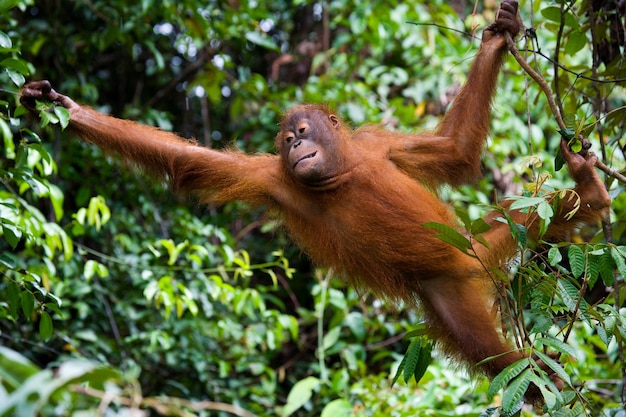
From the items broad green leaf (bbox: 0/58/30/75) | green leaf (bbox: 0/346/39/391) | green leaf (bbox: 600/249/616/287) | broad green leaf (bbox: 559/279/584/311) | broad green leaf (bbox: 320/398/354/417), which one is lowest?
broad green leaf (bbox: 320/398/354/417)

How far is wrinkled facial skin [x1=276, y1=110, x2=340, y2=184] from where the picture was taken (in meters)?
3.69

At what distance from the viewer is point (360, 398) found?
507cm

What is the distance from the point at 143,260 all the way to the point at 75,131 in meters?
1.89

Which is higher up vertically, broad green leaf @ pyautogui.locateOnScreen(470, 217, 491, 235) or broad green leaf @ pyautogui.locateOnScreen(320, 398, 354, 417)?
broad green leaf @ pyautogui.locateOnScreen(470, 217, 491, 235)

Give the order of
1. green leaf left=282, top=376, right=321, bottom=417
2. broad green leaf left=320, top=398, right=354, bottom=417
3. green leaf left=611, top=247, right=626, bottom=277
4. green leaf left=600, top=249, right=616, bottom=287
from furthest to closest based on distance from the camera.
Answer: green leaf left=282, top=376, right=321, bottom=417 < broad green leaf left=320, top=398, right=354, bottom=417 < green leaf left=600, top=249, right=616, bottom=287 < green leaf left=611, top=247, right=626, bottom=277

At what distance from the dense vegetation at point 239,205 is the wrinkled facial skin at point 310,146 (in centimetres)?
57

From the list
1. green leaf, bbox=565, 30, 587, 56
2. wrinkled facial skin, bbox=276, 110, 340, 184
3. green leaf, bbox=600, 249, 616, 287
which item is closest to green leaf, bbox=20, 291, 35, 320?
wrinkled facial skin, bbox=276, 110, 340, 184

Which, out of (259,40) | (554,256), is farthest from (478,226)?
(259,40)

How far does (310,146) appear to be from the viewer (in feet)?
12.4

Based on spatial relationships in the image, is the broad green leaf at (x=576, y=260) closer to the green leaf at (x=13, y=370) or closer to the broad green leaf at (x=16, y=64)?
the green leaf at (x=13, y=370)

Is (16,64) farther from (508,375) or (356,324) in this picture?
(356,324)

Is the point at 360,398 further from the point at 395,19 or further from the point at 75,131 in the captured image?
the point at 395,19

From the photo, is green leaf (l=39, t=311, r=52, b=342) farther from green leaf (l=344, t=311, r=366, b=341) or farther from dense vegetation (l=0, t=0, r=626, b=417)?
green leaf (l=344, t=311, r=366, b=341)

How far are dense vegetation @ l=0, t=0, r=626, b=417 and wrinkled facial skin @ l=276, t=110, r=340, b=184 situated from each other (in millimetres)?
570
